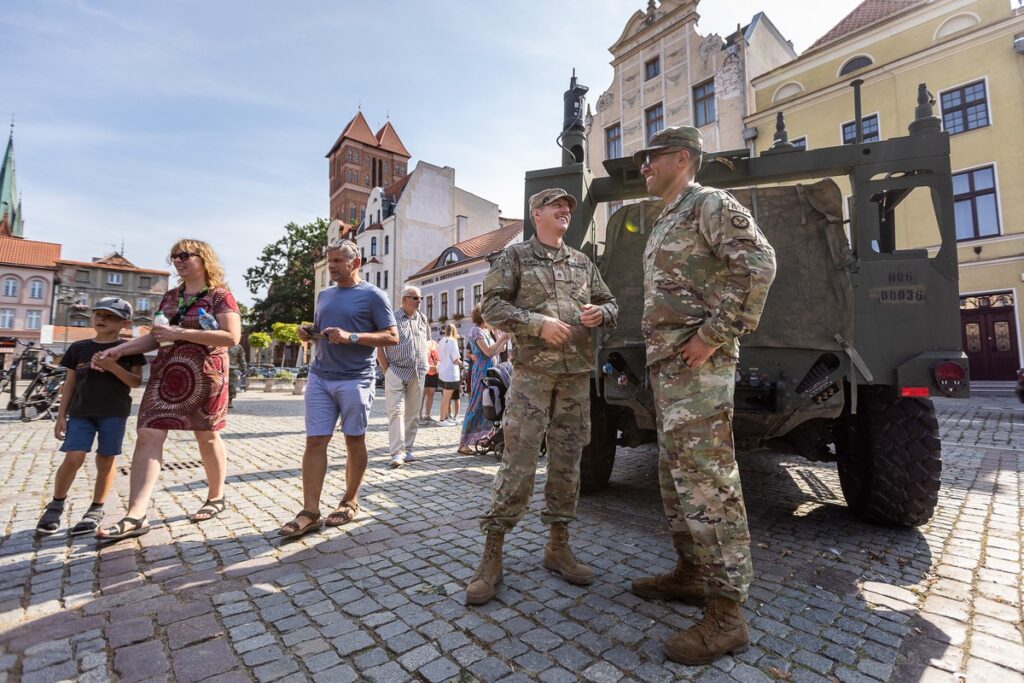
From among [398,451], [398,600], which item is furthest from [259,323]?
[398,600]

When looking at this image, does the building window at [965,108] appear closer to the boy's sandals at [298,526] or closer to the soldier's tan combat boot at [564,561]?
the soldier's tan combat boot at [564,561]

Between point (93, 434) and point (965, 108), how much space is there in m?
22.9

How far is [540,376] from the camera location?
8.57 feet

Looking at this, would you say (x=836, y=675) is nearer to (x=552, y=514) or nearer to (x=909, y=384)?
(x=552, y=514)

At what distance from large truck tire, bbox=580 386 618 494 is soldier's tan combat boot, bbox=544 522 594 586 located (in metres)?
1.22

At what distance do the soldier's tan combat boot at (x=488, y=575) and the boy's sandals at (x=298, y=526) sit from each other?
145cm

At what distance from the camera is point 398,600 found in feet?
8.17

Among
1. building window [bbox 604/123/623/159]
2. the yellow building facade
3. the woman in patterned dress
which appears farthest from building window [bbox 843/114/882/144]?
the woman in patterned dress

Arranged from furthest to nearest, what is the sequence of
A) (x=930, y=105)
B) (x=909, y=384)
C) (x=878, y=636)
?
(x=930, y=105), (x=909, y=384), (x=878, y=636)

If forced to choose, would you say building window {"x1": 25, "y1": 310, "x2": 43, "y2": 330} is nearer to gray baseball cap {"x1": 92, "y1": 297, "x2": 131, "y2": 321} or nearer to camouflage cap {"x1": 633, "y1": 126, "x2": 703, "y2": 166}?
gray baseball cap {"x1": 92, "y1": 297, "x2": 131, "y2": 321}

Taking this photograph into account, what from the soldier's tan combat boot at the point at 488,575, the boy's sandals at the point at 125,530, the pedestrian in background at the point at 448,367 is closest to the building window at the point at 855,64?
the pedestrian in background at the point at 448,367

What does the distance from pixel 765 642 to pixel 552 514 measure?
1096mm

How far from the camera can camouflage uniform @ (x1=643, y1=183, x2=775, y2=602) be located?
2.02 m

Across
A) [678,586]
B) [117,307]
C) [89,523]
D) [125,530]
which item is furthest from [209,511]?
[678,586]
